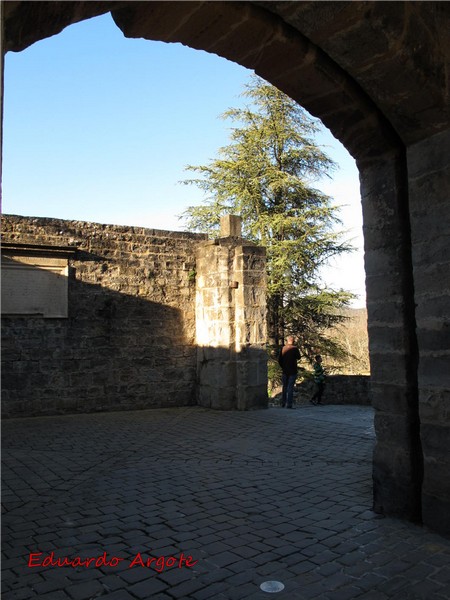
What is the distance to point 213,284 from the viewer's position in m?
9.55

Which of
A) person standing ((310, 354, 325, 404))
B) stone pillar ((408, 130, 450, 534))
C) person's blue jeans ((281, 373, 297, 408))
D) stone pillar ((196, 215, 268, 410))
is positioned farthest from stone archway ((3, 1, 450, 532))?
person standing ((310, 354, 325, 404))

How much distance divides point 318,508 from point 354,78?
3.10m

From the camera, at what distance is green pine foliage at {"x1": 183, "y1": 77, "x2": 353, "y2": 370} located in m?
16.1

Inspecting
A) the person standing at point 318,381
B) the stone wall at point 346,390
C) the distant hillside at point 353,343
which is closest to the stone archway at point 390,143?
the person standing at point 318,381

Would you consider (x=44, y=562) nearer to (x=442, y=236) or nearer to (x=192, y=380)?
(x=442, y=236)

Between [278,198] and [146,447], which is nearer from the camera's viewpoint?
[146,447]

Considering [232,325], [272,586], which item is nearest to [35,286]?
[232,325]

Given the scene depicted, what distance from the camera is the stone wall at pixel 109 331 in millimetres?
8344

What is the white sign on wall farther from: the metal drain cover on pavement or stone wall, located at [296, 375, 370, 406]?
the metal drain cover on pavement

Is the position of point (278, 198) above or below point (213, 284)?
above

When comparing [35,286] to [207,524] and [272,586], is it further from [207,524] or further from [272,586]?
[272,586]

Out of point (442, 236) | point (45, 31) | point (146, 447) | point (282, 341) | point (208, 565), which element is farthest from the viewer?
point (282, 341)

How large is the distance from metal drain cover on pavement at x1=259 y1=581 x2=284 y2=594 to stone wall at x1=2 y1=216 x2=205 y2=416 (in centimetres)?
667

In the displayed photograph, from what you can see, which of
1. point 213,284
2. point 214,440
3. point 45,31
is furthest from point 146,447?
point 45,31
